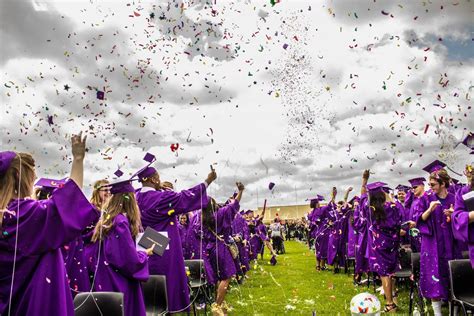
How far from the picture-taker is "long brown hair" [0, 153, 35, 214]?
281 cm

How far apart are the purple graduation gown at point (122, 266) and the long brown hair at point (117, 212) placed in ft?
0.16

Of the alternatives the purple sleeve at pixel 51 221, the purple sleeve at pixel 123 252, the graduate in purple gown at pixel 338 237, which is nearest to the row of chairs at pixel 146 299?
the purple sleeve at pixel 123 252

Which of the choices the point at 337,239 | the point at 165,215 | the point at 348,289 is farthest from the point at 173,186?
the point at 337,239

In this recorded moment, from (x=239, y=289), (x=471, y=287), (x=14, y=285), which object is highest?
(x=14, y=285)

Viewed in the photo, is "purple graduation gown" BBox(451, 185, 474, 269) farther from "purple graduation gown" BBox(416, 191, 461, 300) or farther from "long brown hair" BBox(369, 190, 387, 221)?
"long brown hair" BBox(369, 190, 387, 221)

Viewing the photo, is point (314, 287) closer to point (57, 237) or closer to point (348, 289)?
point (348, 289)

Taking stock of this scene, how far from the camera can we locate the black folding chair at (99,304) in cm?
385

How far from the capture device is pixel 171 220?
5.88 m

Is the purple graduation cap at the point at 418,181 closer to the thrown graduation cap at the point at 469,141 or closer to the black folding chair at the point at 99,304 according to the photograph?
the thrown graduation cap at the point at 469,141

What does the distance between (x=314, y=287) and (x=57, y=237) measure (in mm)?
9576

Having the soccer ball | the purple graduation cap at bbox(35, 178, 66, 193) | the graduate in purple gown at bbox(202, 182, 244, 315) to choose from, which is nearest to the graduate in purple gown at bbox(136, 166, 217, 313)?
the purple graduation cap at bbox(35, 178, 66, 193)

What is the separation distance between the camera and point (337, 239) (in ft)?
48.5

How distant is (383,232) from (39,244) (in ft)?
23.0

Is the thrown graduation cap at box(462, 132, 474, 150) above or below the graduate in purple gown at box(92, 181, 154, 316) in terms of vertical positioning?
above
